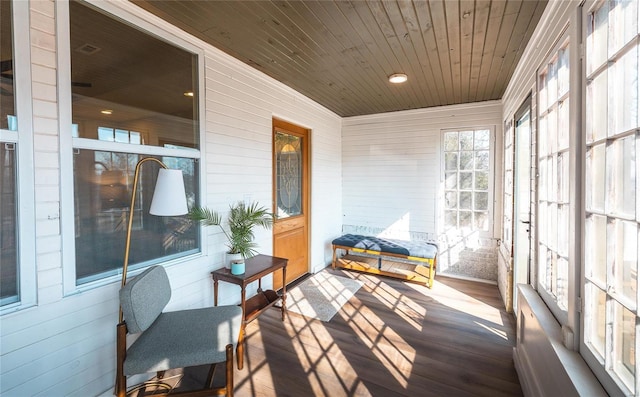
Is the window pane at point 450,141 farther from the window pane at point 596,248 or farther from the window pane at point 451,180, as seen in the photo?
the window pane at point 596,248

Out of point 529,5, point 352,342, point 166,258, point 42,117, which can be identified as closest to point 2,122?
point 42,117

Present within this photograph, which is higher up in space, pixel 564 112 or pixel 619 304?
pixel 564 112

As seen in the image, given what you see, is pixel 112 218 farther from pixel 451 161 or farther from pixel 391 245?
pixel 451 161

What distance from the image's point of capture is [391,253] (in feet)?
13.6

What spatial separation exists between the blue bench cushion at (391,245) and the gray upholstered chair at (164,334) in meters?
2.66

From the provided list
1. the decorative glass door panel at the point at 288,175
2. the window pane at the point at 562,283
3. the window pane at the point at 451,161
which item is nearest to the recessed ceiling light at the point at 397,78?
the decorative glass door panel at the point at 288,175

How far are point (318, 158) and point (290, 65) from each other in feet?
5.68

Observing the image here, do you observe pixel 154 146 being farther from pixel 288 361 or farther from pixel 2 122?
pixel 288 361

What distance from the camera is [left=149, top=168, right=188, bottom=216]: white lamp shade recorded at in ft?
5.94

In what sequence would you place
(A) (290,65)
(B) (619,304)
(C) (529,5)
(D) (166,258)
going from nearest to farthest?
1. (B) (619,304)
2. (C) (529,5)
3. (D) (166,258)
4. (A) (290,65)

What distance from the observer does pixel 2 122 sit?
141 cm

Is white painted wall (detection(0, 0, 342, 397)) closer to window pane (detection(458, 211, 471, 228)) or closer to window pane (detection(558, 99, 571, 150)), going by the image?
window pane (detection(558, 99, 571, 150))

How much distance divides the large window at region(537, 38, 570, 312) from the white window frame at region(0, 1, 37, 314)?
288 cm

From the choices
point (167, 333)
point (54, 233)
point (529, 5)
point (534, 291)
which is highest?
point (529, 5)
